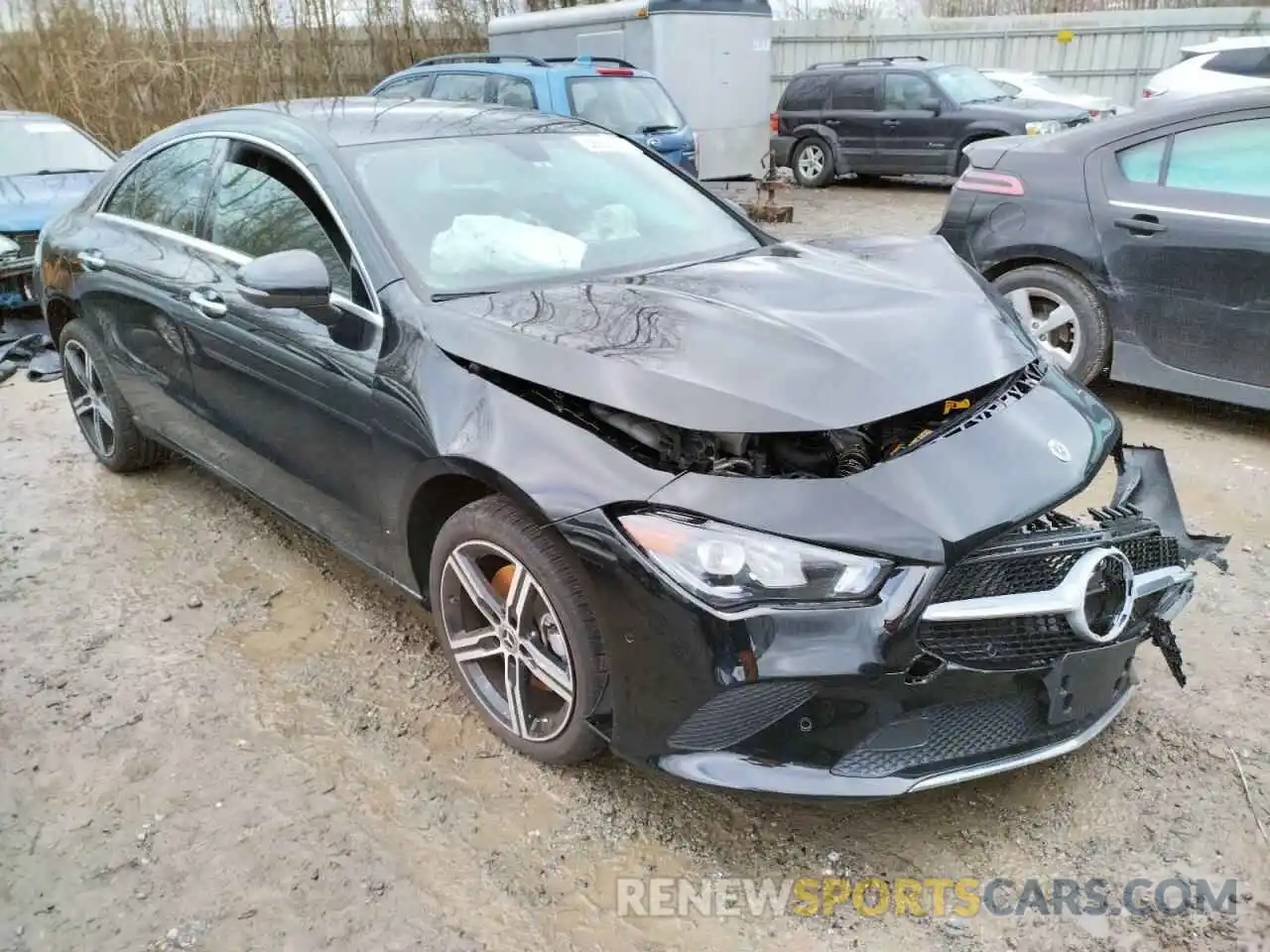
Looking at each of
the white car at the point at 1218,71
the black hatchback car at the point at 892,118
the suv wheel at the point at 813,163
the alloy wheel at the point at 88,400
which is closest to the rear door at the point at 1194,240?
the alloy wheel at the point at 88,400

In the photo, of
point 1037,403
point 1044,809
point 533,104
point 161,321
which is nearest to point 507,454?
point 1037,403

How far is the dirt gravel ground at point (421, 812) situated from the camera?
2.21 m

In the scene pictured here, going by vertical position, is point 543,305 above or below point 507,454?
above

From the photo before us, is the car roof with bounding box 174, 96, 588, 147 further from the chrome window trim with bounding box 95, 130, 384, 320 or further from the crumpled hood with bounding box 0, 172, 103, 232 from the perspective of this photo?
the crumpled hood with bounding box 0, 172, 103, 232

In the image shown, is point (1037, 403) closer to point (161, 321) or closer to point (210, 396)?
point (210, 396)

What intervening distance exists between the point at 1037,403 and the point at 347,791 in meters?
2.08

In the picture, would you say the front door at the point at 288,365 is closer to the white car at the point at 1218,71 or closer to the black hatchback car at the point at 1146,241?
the black hatchback car at the point at 1146,241

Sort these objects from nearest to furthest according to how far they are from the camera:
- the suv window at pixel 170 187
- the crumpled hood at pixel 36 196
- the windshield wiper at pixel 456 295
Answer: the windshield wiper at pixel 456 295, the suv window at pixel 170 187, the crumpled hood at pixel 36 196

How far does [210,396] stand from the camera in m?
3.61

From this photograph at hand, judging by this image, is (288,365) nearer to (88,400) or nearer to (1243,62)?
(88,400)

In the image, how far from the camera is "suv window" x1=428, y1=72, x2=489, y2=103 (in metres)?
9.76

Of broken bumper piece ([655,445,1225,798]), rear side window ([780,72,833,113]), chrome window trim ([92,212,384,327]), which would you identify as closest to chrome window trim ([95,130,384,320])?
chrome window trim ([92,212,384,327])

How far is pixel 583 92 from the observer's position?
9.33m

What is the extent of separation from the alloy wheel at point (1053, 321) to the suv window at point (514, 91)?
18.1 feet
